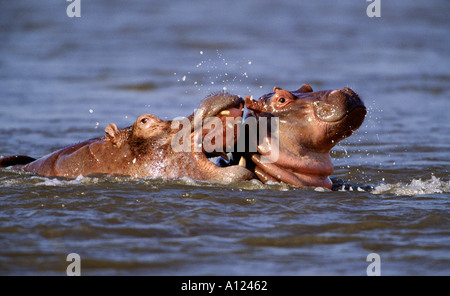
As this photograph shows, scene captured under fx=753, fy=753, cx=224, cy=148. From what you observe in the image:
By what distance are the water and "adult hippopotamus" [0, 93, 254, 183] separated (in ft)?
0.39

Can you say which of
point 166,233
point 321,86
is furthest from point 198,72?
point 166,233

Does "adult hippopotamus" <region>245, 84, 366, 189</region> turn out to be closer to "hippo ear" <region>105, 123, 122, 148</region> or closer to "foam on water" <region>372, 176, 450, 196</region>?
"foam on water" <region>372, 176, 450, 196</region>

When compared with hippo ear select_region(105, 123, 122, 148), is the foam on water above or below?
below

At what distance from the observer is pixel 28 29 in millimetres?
22750

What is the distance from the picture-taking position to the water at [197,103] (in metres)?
4.79

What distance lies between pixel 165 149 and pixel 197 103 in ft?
23.8

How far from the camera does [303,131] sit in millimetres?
5973

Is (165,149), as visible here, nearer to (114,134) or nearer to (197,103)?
(114,134)

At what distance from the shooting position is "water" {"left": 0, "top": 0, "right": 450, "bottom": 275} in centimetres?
479

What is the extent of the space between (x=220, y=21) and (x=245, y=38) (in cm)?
338

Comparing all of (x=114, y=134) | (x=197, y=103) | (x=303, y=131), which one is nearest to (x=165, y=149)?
(x=114, y=134)

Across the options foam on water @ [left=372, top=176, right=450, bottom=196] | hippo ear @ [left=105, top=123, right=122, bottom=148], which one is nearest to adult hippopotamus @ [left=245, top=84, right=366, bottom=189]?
foam on water @ [left=372, top=176, right=450, bottom=196]

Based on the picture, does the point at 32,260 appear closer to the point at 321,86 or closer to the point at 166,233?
the point at 166,233

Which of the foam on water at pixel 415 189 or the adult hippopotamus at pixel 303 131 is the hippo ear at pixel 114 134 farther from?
the foam on water at pixel 415 189
